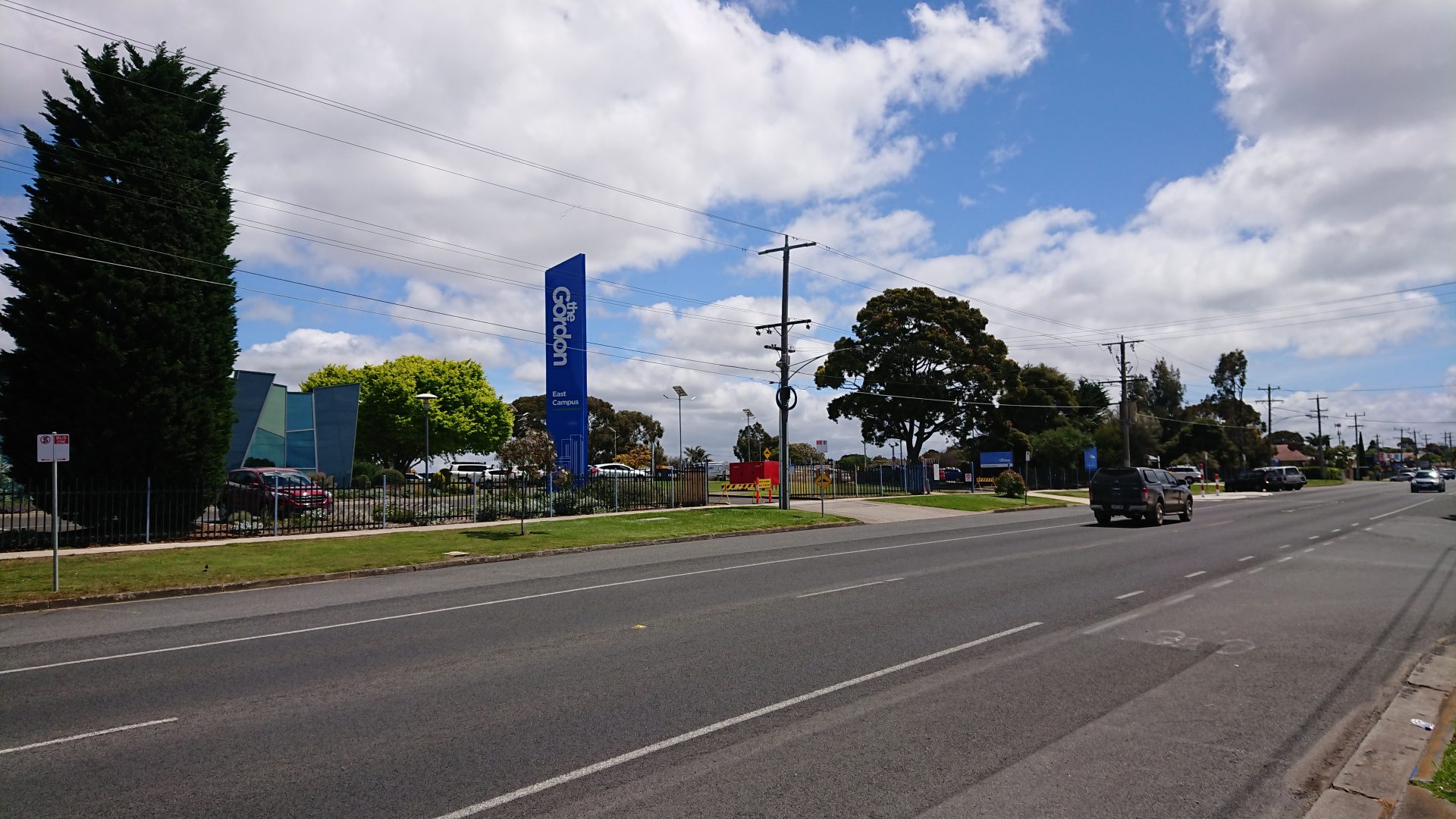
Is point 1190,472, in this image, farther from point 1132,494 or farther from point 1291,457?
point 1291,457

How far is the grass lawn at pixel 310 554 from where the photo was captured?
14852 millimetres

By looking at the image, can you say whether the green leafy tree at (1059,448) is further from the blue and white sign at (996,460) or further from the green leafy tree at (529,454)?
the green leafy tree at (529,454)

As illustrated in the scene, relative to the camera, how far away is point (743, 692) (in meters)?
7.09

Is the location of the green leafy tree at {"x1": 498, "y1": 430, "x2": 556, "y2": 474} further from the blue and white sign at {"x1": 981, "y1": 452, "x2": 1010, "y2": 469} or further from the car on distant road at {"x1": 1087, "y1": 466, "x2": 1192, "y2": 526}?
the blue and white sign at {"x1": 981, "y1": 452, "x2": 1010, "y2": 469}

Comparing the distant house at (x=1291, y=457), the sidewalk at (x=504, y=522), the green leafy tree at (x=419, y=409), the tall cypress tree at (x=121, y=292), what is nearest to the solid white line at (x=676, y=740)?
the sidewalk at (x=504, y=522)

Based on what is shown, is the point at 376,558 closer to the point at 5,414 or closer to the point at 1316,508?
the point at 5,414

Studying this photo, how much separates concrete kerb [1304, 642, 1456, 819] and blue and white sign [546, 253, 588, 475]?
95.8ft

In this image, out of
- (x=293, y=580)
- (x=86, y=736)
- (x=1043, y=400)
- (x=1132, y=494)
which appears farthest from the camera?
(x=1043, y=400)

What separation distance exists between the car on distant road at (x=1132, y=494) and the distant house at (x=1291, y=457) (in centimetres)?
11818

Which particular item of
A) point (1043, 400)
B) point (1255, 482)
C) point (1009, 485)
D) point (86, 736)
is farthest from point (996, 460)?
point (86, 736)

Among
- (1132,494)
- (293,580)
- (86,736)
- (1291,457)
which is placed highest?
(1132,494)

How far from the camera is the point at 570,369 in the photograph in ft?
113

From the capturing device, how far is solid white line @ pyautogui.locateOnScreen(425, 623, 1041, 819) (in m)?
4.84

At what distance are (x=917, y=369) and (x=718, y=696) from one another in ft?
172
